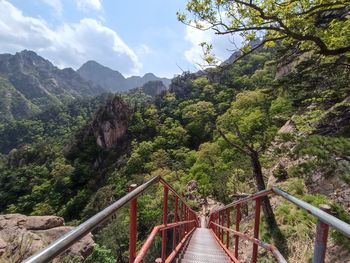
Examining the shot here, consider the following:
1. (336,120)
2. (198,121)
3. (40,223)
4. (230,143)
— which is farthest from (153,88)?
(336,120)

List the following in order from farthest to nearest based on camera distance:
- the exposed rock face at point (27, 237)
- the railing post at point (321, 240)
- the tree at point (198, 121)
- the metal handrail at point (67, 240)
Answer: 1. the tree at point (198, 121)
2. the exposed rock face at point (27, 237)
3. the railing post at point (321, 240)
4. the metal handrail at point (67, 240)

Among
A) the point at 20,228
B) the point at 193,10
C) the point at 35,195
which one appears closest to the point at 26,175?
the point at 35,195

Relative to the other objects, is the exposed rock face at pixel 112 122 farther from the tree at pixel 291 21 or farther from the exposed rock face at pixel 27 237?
the tree at pixel 291 21

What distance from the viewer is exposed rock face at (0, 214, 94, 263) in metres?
12.6

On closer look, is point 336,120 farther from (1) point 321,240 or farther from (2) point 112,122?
(2) point 112,122

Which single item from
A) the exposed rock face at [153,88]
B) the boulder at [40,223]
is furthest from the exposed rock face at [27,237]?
the exposed rock face at [153,88]

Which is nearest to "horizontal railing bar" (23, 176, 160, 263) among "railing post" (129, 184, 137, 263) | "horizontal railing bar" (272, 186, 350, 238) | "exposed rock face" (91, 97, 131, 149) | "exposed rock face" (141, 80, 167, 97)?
"railing post" (129, 184, 137, 263)

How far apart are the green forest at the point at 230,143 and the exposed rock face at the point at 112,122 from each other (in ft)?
1.32

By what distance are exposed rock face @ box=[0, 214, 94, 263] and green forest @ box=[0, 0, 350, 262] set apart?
1.88 meters

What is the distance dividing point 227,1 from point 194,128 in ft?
201

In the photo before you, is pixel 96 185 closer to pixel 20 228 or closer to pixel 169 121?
pixel 169 121

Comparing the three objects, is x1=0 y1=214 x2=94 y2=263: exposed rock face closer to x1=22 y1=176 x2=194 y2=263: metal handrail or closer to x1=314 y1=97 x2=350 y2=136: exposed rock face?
x1=314 y1=97 x2=350 y2=136: exposed rock face

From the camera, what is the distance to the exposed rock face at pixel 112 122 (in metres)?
66.0

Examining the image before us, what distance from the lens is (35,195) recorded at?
185ft
